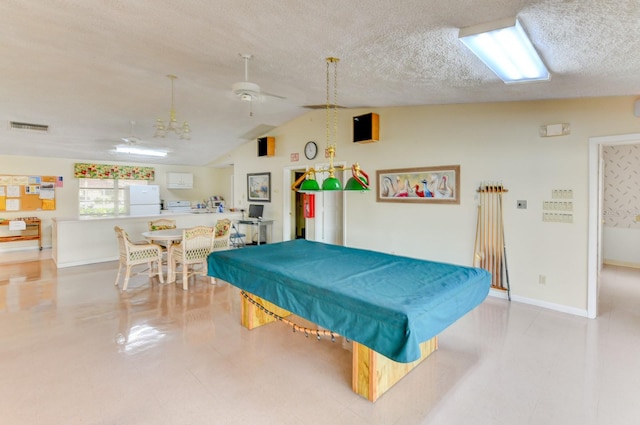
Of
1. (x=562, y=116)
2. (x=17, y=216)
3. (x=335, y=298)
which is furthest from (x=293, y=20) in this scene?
(x=17, y=216)

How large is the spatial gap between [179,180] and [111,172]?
5.27 feet

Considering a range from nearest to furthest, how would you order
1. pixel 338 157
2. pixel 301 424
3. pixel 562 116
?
pixel 301 424, pixel 562 116, pixel 338 157

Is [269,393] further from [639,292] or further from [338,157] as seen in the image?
[639,292]

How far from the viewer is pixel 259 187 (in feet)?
24.5

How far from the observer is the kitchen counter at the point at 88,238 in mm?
5590

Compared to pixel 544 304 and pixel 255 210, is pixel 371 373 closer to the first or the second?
pixel 544 304

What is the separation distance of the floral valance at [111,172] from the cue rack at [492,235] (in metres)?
8.10

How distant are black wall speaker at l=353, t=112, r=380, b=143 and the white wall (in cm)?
12

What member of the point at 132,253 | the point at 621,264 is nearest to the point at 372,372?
the point at 132,253

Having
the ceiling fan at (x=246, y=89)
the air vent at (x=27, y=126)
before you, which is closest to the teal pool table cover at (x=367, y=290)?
the ceiling fan at (x=246, y=89)

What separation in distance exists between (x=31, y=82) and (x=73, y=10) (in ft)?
7.35

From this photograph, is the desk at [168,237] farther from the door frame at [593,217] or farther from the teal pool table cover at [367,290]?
the door frame at [593,217]

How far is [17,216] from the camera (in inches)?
275

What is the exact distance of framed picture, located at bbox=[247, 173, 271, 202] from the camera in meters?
7.25
